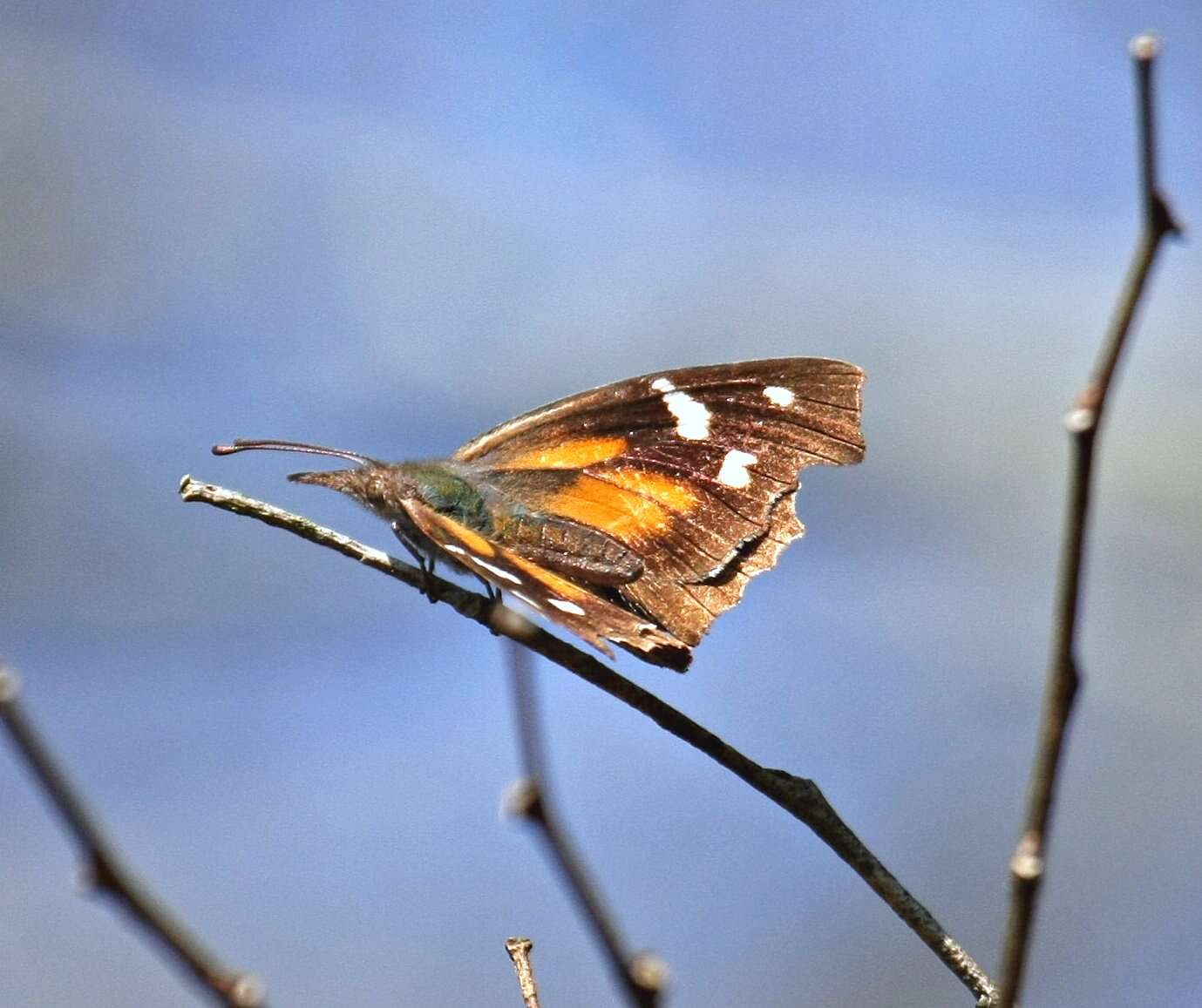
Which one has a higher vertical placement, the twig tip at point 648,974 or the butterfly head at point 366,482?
the butterfly head at point 366,482

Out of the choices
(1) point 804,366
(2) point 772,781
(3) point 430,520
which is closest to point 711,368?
(1) point 804,366

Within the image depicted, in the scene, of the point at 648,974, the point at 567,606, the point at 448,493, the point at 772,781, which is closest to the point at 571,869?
the point at 648,974

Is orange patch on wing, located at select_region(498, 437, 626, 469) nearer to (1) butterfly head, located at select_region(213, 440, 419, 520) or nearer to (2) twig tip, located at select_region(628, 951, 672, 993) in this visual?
(1) butterfly head, located at select_region(213, 440, 419, 520)

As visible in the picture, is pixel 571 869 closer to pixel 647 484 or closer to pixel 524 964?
pixel 524 964

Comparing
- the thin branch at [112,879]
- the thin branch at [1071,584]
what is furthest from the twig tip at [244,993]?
the thin branch at [1071,584]

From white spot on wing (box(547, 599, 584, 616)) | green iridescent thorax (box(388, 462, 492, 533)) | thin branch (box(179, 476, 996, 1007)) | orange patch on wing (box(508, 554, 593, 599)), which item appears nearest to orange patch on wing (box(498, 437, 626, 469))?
green iridescent thorax (box(388, 462, 492, 533))

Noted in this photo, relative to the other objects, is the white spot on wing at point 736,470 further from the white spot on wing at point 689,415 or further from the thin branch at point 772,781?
the thin branch at point 772,781

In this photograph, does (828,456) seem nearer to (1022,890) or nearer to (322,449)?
(322,449)
